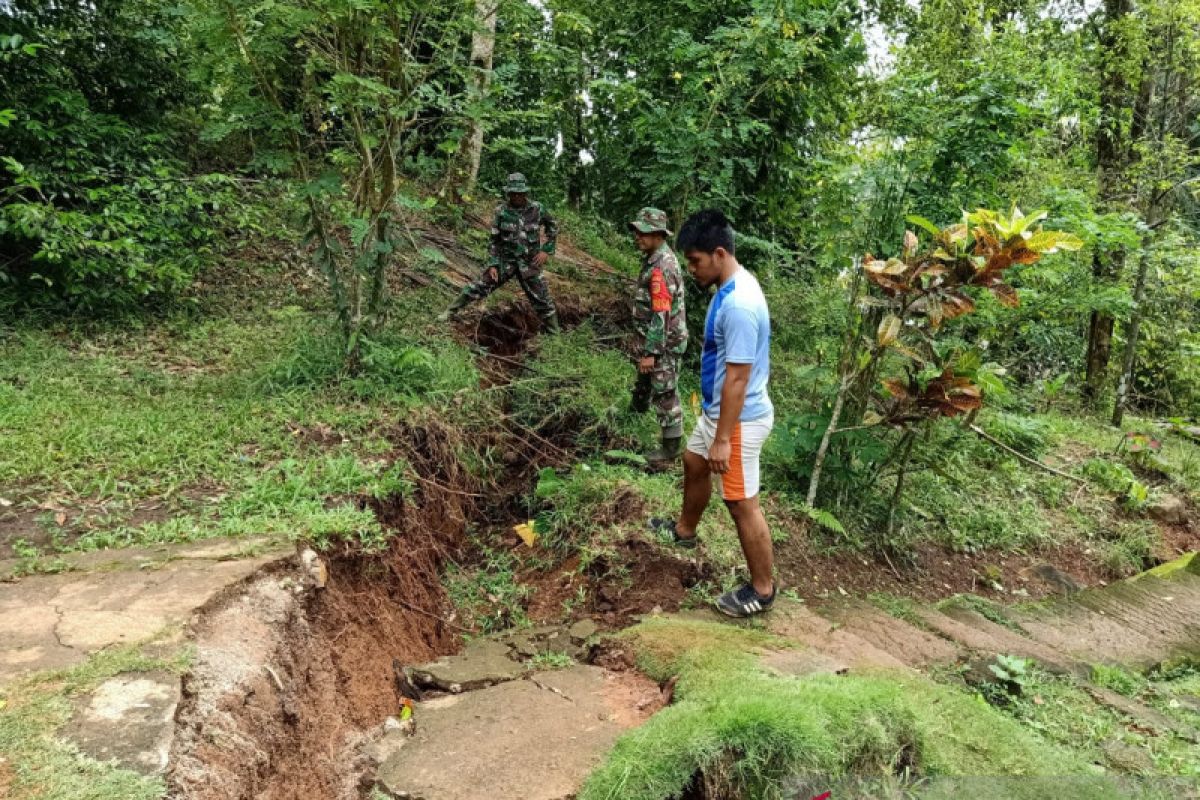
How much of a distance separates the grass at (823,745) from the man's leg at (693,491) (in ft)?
4.12

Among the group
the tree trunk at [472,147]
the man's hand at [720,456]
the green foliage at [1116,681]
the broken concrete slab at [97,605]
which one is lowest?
the green foliage at [1116,681]

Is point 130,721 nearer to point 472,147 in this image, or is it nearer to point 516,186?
point 516,186

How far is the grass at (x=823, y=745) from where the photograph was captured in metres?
2.37

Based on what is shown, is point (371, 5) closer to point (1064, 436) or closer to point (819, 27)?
point (819, 27)

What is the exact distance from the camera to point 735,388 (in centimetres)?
352

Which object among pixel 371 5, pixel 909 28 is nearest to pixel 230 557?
pixel 371 5

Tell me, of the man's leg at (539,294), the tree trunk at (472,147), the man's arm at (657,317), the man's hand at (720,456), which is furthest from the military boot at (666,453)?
the tree trunk at (472,147)

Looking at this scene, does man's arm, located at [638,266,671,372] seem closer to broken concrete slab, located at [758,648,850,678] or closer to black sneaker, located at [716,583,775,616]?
black sneaker, located at [716,583,775,616]

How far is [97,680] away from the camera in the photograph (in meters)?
2.33

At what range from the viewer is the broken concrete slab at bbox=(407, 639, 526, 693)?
331 cm

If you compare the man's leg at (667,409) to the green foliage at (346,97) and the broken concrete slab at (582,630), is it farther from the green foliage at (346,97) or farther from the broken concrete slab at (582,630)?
the green foliage at (346,97)

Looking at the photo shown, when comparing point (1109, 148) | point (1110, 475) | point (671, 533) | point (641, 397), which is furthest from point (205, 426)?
point (1109, 148)

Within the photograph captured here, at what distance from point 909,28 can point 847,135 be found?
386 cm

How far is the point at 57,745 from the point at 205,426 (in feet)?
9.39
